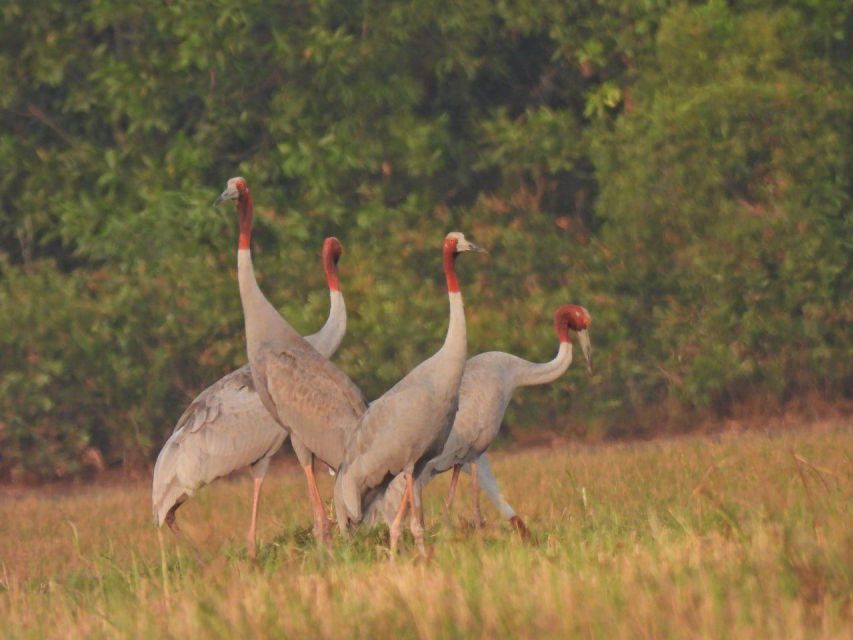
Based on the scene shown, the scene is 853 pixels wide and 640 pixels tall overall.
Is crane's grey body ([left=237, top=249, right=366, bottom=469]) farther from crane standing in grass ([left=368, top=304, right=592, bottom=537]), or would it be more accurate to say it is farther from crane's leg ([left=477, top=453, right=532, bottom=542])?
crane's leg ([left=477, top=453, right=532, bottom=542])

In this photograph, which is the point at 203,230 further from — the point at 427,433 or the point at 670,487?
the point at 427,433

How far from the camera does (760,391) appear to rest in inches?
667

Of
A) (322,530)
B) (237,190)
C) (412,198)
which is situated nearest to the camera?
(322,530)

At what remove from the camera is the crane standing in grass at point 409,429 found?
8.41 m

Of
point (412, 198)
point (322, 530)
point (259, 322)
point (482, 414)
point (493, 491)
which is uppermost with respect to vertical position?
point (412, 198)

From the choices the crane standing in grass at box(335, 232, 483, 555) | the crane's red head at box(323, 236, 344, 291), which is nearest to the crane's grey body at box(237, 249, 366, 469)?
the crane standing in grass at box(335, 232, 483, 555)

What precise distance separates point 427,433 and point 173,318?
9020mm

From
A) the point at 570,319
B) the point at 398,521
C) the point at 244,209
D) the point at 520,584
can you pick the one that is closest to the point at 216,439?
the point at 244,209

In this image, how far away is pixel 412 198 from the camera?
18.5 metres

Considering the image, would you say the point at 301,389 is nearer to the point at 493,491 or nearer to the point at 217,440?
the point at 217,440

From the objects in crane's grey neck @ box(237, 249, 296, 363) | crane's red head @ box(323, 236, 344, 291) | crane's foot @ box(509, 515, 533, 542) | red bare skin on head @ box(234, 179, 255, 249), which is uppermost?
red bare skin on head @ box(234, 179, 255, 249)

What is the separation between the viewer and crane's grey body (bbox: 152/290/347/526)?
390 inches

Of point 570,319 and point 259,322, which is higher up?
point 259,322

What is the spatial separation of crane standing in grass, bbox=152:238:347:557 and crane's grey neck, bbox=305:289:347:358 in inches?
0.4
